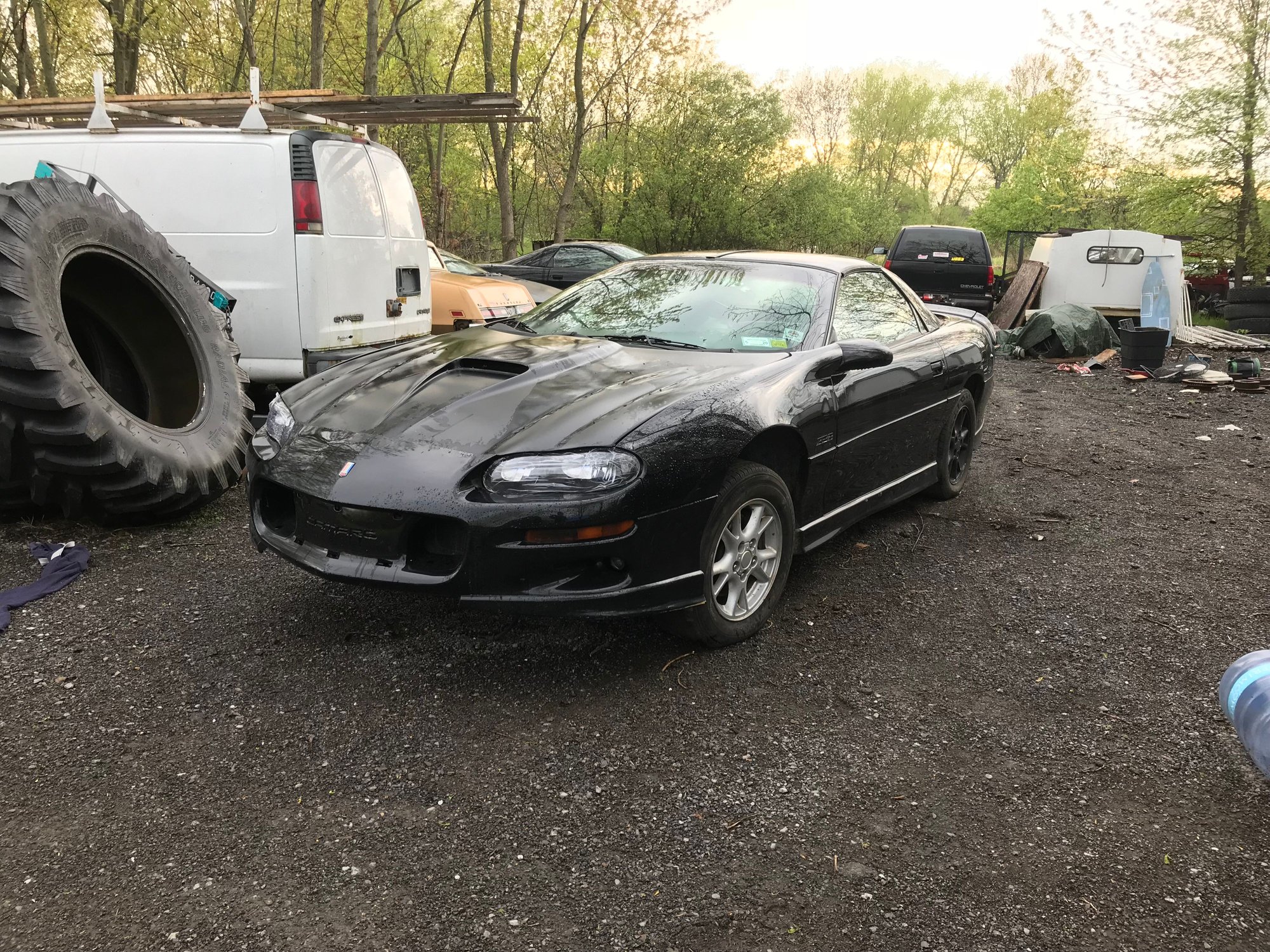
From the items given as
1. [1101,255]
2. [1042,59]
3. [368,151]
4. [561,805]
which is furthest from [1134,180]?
[1042,59]

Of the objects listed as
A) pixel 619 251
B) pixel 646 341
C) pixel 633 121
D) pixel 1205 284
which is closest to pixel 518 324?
pixel 646 341

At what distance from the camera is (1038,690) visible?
3379mm

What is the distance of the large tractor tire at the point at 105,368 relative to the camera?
415 centimetres

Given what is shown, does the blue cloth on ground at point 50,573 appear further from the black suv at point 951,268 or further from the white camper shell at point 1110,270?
the white camper shell at point 1110,270

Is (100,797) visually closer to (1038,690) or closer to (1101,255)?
(1038,690)

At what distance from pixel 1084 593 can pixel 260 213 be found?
5.40 meters

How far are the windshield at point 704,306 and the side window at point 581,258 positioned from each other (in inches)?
456

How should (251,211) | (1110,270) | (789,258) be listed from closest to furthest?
1. (789,258)
2. (251,211)
3. (1110,270)

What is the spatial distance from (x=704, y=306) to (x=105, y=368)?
351cm

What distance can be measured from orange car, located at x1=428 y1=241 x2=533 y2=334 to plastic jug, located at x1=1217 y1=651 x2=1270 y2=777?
737 centimetres

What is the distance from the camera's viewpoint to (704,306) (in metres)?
4.33

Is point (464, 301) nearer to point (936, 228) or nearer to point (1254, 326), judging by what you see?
point (936, 228)

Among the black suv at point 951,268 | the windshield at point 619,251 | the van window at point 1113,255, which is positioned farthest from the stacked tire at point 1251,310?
the windshield at point 619,251

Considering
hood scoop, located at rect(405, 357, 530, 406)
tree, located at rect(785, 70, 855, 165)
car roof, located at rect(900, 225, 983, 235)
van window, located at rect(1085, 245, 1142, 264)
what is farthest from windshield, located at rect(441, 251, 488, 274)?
tree, located at rect(785, 70, 855, 165)
